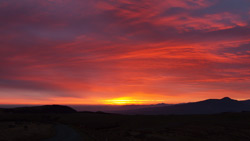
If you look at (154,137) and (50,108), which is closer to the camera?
(154,137)

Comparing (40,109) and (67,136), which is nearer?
(67,136)

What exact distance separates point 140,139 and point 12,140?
22.3 meters

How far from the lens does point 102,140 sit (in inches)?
1471

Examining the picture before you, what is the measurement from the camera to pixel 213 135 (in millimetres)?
52625

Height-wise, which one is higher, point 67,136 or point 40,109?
point 40,109

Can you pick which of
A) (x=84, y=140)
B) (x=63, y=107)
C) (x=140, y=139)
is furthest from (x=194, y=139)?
(x=63, y=107)

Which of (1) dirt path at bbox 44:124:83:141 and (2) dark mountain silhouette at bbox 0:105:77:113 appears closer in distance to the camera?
(1) dirt path at bbox 44:124:83:141

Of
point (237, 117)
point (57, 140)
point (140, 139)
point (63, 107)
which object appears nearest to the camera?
point (57, 140)

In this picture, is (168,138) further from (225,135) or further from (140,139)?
(225,135)

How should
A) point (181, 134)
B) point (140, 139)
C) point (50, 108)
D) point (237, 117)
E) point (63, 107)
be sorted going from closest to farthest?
point (140, 139)
point (181, 134)
point (237, 117)
point (50, 108)
point (63, 107)

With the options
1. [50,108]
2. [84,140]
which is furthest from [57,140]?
[50,108]

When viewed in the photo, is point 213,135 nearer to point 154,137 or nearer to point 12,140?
point 154,137

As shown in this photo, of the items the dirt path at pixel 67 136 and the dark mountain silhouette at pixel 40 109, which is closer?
the dirt path at pixel 67 136

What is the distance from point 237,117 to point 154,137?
208 feet
